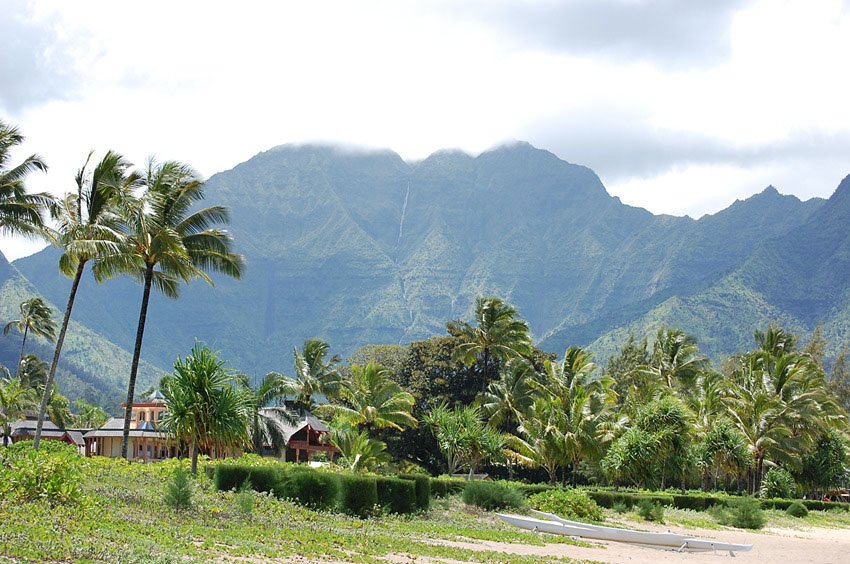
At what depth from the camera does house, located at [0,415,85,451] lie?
2960 inches

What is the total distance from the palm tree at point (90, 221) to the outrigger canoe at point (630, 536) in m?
16.1

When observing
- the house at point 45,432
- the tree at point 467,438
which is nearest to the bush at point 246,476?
the tree at point 467,438

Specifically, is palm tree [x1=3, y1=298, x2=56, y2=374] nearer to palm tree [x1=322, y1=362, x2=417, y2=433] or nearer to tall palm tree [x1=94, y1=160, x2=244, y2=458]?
palm tree [x1=322, y1=362, x2=417, y2=433]

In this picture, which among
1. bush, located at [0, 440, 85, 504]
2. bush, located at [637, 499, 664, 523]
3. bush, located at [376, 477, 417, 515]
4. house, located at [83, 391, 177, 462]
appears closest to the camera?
bush, located at [0, 440, 85, 504]

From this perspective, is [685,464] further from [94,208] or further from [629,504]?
[94,208]

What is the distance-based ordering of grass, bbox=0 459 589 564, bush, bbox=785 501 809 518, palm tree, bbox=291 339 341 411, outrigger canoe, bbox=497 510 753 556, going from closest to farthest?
1. grass, bbox=0 459 589 564
2. outrigger canoe, bbox=497 510 753 556
3. bush, bbox=785 501 809 518
4. palm tree, bbox=291 339 341 411

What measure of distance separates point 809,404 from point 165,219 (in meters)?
40.8

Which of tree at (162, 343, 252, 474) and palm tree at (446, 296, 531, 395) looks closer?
tree at (162, 343, 252, 474)

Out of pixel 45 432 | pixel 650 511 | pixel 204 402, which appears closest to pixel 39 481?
pixel 204 402

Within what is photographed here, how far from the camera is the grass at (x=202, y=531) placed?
515 inches

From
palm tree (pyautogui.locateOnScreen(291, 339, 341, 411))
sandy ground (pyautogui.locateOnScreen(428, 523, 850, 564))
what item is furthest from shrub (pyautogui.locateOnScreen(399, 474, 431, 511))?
palm tree (pyautogui.locateOnScreen(291, 339, 341, 411))

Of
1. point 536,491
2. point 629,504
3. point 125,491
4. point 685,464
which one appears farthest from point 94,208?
→ point 685,464

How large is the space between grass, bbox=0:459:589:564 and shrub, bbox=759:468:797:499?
30.5 metres

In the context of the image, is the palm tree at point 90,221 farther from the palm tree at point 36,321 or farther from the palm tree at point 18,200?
the palm tree at point 36,321
